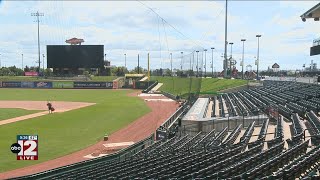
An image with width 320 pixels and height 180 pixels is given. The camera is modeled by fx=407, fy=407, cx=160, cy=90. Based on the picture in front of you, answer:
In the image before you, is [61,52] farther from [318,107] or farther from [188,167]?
[188,167]

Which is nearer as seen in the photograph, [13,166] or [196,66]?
[13,166]

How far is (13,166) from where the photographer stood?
21094mm

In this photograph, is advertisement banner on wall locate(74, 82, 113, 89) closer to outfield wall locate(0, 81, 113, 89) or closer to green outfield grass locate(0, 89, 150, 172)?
outfield wall locate(0, 81, 113, 89)

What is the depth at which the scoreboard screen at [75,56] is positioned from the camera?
336ft

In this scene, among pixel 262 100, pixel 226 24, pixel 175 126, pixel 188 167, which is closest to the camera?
pixel 188 167

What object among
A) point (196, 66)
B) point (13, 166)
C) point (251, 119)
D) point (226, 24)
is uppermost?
point (226, 24)

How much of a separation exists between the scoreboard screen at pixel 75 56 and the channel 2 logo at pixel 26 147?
8851cm

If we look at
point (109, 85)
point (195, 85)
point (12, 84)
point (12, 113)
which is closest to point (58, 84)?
point (12, 84)

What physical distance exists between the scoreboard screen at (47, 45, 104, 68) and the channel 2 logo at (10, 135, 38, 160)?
290 ft

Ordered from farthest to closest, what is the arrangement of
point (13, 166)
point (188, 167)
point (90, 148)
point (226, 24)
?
1. point (226, 24)
2. point (90, 148)
3. point (13, 166)
4. point (188, 167)

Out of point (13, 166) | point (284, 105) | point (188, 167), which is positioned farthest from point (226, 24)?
point (188, 167)

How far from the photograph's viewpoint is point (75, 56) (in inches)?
4043

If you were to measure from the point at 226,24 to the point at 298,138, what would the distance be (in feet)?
184

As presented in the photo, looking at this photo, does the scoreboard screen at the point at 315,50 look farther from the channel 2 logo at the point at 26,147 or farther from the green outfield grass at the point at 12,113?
the channel 2 logo at the point at 26,147
